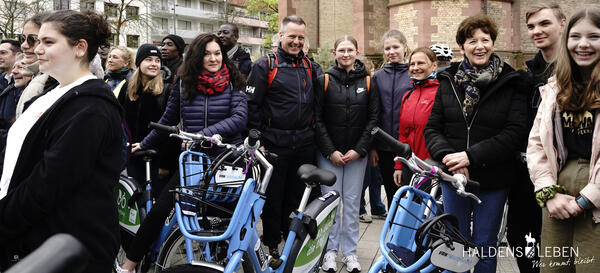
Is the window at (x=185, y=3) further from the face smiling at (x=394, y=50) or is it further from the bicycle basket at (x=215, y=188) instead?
the bicycle basket at (x=215, y=188)

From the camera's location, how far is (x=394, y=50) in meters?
5.22

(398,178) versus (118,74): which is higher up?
(118,74)

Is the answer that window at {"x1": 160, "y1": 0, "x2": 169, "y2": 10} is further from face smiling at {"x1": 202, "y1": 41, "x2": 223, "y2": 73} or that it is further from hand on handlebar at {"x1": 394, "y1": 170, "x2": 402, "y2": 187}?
hand on handlebar at {"x1": 394, "y1": 170, "x2": 402, "y2": 187}

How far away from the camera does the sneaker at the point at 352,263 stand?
456 cm

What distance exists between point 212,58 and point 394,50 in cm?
192

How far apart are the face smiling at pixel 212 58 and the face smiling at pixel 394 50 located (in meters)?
1.80

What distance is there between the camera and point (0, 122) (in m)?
4.69

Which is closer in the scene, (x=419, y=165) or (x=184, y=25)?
(x=419, y=165)

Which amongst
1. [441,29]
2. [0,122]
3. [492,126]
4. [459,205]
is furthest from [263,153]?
[441,29]

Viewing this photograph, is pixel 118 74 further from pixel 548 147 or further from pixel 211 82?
pixel 548 147

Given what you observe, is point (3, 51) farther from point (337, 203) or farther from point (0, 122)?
point (337, 203)

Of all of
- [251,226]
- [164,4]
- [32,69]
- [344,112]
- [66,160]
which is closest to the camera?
[66,160]

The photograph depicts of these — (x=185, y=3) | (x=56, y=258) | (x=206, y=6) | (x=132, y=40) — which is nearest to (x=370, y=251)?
(x=56, y=258)

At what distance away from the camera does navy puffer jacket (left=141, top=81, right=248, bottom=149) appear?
176 inches
